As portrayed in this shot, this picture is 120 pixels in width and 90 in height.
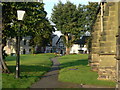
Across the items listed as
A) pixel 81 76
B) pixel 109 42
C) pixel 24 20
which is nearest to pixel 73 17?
pixel 24 20

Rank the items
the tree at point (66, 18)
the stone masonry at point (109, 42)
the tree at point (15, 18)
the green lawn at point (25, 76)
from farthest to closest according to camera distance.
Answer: the tree at point (66, 18) < the tree at point (15, 18) < the stone masonry at point (109, 42) < the green lawn at point (25, 76)

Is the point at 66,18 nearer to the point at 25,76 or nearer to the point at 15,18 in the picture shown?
the point at 15,18

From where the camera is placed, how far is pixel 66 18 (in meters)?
71.2

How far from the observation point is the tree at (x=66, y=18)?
69.7m

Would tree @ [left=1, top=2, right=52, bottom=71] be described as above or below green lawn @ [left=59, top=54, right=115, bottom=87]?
above

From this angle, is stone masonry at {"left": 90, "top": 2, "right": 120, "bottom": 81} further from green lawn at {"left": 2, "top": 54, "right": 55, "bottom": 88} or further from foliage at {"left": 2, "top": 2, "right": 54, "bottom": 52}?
foliage at {"left": 2, "top": 2, "right": 54, "bottom": 52}

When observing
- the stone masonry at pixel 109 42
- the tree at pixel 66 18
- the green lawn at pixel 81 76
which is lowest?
the green lawn at pixel 81 76

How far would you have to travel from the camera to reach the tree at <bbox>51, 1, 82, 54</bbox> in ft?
229

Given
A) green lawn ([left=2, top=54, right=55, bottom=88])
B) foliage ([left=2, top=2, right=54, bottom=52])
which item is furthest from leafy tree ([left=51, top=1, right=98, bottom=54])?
foliage ([left=2, top=2, right=54, bottom=52])

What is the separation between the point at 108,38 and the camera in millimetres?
13531

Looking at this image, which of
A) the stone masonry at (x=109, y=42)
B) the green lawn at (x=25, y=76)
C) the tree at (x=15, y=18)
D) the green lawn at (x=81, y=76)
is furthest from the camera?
the tree at (x=15, y=18)

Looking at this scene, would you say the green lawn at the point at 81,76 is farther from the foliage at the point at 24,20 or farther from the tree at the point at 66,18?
the tree at the point at 66,18

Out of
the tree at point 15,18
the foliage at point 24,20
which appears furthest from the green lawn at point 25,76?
the foliage at point 24,20

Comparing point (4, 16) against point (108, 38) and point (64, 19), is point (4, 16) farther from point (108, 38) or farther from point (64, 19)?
point (64, 19)
